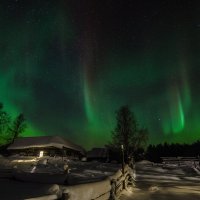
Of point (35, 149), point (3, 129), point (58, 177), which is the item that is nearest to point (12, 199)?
point (58, 177)

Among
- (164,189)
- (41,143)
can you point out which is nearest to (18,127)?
(41,143)

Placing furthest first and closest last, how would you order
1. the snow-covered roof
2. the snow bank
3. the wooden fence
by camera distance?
the snow-covered roof < the snow bank < the wooden fence

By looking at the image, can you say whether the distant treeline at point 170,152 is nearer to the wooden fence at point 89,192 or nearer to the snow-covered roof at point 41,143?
the snow-covered roof at point 41,143

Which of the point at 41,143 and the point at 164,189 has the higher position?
the point at 41,143

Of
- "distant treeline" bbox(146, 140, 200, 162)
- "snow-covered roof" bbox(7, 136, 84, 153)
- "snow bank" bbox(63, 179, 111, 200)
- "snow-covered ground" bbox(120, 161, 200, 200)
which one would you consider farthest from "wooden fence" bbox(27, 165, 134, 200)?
"distant treeline" bbox(146, 140, 200, 162)

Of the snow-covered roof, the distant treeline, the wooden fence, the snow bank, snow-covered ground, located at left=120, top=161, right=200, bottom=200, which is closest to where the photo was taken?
the wooden fence

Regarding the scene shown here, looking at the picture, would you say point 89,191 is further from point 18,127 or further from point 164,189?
point 18,127

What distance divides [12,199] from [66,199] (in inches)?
47.3

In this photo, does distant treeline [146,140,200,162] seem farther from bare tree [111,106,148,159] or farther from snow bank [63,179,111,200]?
snow bank [63,179,111,200]

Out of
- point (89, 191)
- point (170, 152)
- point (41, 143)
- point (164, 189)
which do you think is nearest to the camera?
point (89, 191)

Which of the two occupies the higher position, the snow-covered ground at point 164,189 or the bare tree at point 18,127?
the bare tree at point 18,127

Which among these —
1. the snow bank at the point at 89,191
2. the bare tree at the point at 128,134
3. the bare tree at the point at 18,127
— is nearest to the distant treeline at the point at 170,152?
the bare tree at the point at 128,134

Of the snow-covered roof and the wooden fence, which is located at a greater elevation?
the snow-covered roof

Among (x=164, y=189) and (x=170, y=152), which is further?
(x=170, y=152)
